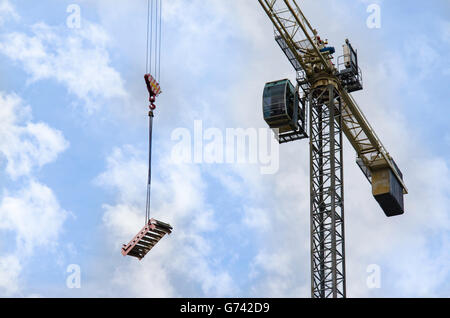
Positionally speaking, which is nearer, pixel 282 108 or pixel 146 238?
pixel 146 238

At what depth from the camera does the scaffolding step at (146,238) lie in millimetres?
64375

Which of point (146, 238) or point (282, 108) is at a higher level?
point (282, 108)

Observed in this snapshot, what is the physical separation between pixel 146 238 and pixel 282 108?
2277cm

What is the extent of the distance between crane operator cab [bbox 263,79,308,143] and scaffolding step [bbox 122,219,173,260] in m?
22.1

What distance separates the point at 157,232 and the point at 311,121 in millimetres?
26732

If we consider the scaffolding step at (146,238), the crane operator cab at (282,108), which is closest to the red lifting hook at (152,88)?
the scaffolding step at (146,238)

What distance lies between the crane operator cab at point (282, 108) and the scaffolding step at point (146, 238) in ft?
72.5

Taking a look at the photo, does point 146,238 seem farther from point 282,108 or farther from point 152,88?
point 282,108

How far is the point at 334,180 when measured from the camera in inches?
3339

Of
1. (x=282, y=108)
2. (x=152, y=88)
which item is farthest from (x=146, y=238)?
(x=282, y=108)

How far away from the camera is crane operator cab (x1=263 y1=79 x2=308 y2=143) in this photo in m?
84.0

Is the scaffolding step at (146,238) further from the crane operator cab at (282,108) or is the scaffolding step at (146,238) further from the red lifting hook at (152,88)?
the crane operator cab at (282,108)

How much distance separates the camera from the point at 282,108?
83750 mm
